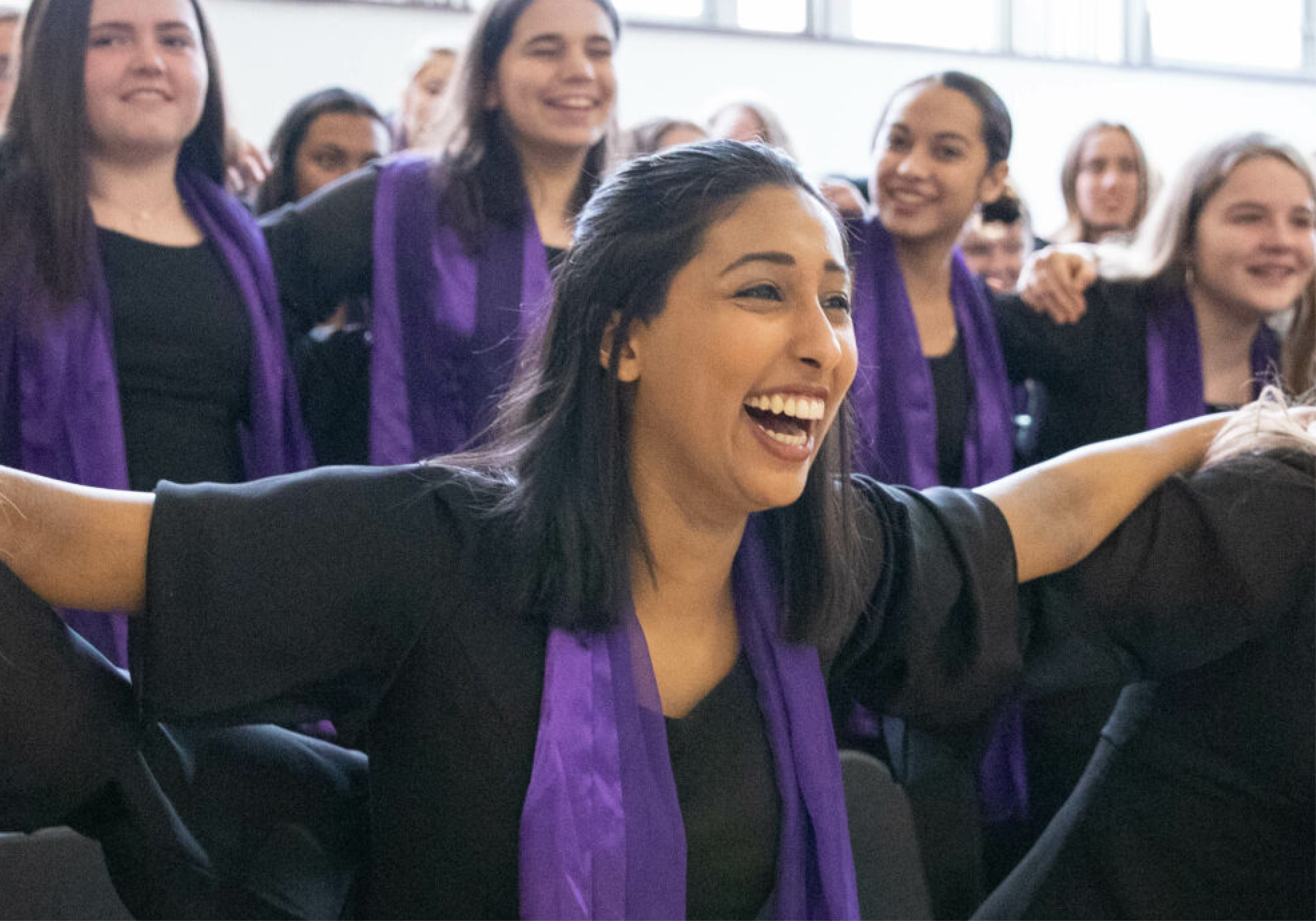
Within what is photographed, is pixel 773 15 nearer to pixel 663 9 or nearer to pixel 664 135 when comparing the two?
pixel 663 9

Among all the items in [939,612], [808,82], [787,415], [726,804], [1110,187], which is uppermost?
[808,82]

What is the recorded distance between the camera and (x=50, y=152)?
2.11m

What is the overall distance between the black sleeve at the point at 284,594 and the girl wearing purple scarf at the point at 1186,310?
1527mm

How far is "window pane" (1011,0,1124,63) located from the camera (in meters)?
7.25

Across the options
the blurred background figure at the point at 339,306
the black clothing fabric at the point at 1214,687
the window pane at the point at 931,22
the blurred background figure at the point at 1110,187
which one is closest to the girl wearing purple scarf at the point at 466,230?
the blurred background figure at the point at 339,306

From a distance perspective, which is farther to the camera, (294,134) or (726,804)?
(294,134)

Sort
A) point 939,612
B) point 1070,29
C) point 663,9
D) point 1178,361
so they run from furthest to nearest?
point 1070,29, point 663,9, point 1178,361, point 939,612

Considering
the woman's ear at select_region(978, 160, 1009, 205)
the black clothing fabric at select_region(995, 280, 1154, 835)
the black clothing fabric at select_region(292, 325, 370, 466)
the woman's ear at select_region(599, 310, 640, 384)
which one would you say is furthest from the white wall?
the woman's ear at select_region(599, 310, 640, 384)

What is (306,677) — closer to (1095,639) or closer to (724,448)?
(724,448)

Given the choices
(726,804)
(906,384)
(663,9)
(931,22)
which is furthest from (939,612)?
(931,22)

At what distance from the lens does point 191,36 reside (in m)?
2.24

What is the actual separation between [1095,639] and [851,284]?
1.52 ft

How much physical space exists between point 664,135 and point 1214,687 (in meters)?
2.00

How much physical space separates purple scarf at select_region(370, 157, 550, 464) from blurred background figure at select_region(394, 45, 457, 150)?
3.41ft
